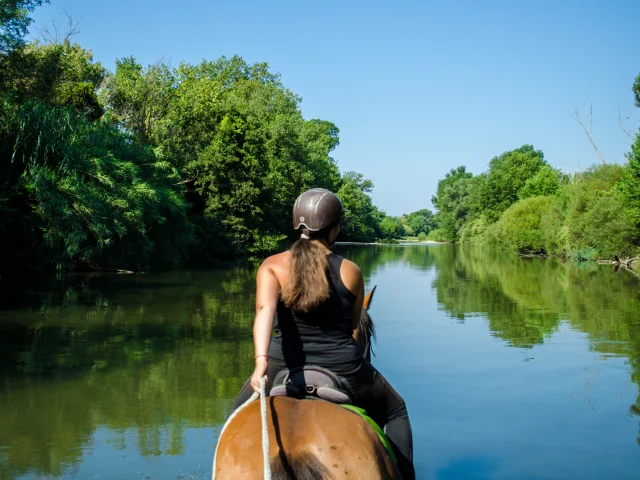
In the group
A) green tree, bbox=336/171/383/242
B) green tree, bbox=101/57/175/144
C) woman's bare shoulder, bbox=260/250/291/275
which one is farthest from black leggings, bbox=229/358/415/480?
green tree, bbox=336/171/383/242

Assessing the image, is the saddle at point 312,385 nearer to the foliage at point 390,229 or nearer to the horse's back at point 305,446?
the horse's back at point 305,446

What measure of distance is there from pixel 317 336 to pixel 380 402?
1.76ft

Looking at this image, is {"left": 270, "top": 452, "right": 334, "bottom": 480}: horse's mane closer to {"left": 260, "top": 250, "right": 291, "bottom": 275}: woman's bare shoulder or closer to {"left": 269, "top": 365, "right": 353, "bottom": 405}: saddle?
{"left": 269, "top": 365, "right": 353, "bottom": 405}: saddle

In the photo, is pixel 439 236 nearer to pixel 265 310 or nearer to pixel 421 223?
pixel 421 223

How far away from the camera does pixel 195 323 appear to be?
1292 cm

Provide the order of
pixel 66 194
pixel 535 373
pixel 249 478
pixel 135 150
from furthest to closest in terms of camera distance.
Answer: pixel 135 150, pixel 66 194, pixel 535 373, pixel 249 478

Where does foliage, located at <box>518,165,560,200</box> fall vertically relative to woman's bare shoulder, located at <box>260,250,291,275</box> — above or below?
above

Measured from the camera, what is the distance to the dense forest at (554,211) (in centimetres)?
3431

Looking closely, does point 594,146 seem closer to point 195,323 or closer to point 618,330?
point 618,330

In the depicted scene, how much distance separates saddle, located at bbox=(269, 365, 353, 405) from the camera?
2.95 meters

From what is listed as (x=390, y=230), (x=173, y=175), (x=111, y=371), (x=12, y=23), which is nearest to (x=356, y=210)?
(x=390, y=230)

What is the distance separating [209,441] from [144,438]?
23.8 inches

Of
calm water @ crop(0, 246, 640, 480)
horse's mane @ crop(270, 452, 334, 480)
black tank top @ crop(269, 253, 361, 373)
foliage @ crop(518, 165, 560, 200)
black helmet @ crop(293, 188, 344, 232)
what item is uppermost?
foliage @ crop(518, 165, 560, 200)

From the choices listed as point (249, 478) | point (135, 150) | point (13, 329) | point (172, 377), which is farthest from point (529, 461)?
point (135, 150)
